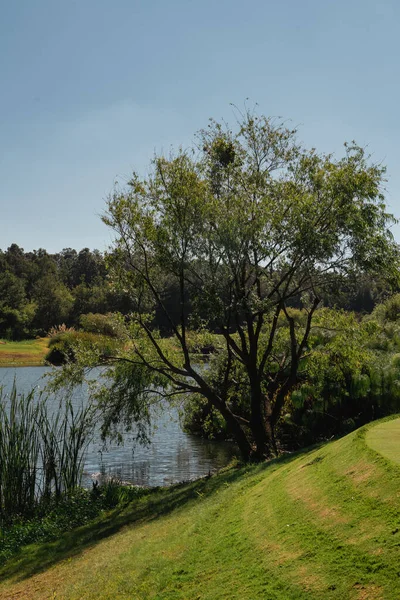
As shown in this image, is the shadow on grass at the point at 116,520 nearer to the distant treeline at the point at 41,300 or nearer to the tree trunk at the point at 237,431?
the tree trunk at the point at 237,431

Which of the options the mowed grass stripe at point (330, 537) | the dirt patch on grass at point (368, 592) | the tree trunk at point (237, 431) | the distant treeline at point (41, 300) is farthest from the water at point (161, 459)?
the distant treeline at point (41, 300)

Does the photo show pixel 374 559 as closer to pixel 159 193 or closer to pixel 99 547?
pixel 99 547

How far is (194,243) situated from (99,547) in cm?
942

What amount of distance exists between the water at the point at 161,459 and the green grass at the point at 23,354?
137 feet

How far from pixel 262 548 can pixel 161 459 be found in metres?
19.2

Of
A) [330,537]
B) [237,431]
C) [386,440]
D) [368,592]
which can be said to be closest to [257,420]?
[237,431]

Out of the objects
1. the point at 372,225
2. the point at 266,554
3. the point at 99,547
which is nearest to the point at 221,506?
the point at 99,547

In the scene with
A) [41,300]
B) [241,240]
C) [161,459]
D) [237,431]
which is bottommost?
[161,459]

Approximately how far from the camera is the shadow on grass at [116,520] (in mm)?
13156

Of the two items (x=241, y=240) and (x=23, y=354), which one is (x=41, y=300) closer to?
(x=23, y=354)

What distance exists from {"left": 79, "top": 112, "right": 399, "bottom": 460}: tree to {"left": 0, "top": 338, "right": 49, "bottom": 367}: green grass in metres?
50.7

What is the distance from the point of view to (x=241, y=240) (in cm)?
1848

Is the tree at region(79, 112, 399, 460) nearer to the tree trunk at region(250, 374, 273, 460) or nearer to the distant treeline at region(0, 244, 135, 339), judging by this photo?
the tree trunk at region(250, 374, 273, 460)

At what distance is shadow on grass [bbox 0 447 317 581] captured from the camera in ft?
43.2
